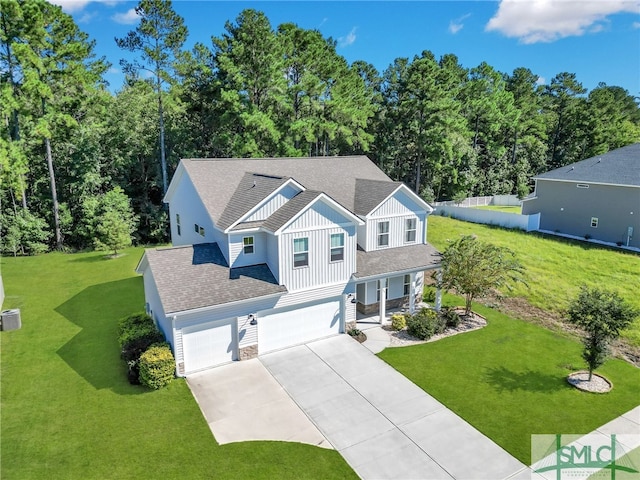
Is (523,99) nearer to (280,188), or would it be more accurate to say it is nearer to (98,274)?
(280,188)

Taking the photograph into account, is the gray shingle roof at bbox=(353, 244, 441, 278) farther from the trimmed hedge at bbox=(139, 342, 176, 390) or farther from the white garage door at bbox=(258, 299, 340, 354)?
the trimmed hedge at bbox=(139, 342, 176, 390)

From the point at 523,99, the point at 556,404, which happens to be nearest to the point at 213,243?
the point at 556,404

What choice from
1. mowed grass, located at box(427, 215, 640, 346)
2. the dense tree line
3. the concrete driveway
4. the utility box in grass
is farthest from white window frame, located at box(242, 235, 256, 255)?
the dense tree line

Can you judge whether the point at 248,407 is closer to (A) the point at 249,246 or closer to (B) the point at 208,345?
(B) the point at 208,345

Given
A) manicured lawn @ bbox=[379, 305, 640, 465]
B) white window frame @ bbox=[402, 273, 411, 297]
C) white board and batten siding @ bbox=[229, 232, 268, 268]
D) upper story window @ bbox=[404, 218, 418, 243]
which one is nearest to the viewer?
manicured lawn @ bbox=[379, 305, 640, 465]

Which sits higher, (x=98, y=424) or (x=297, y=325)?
(x=297, y=325)

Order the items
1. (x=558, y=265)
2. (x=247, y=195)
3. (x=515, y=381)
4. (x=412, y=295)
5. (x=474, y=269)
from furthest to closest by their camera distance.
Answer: (x=558, y=265) < (x=412, y=295) < (x=474, y=269) < (x=247, y=195) < (x=515, y=381)

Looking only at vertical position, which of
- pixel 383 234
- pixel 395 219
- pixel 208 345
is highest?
pixel 395 219

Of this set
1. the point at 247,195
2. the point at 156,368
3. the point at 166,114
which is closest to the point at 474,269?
the point at 247,195
